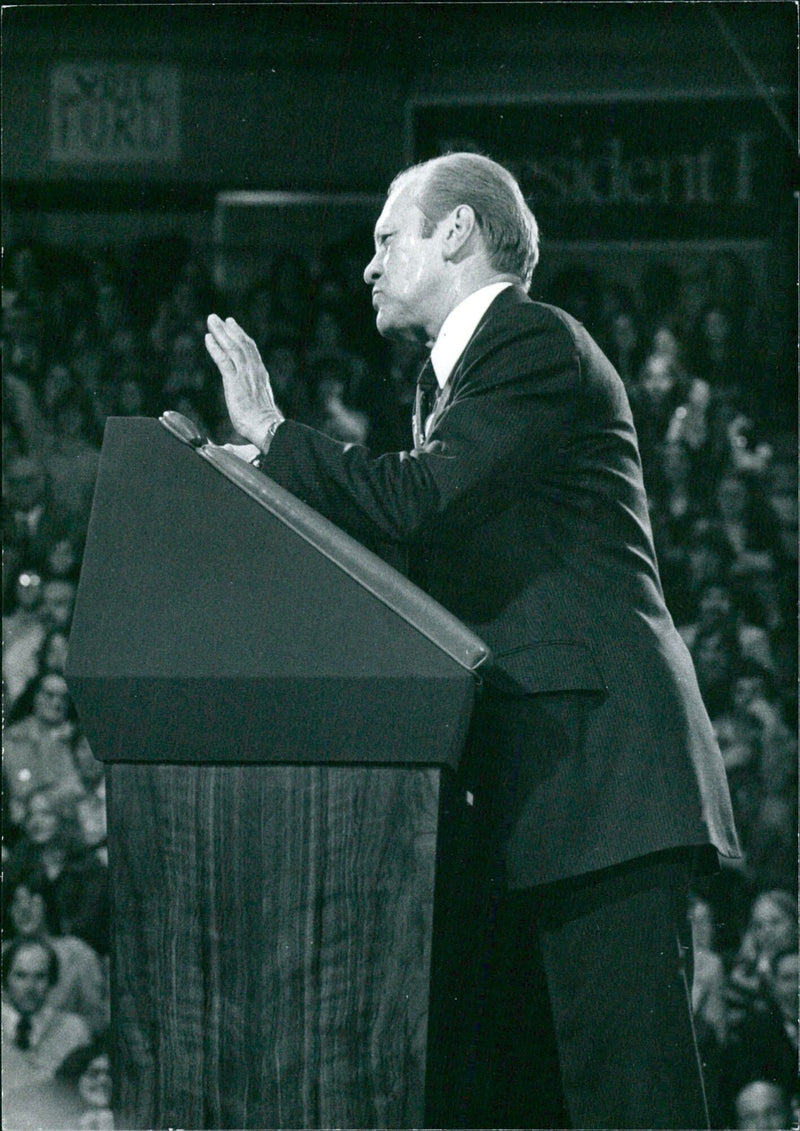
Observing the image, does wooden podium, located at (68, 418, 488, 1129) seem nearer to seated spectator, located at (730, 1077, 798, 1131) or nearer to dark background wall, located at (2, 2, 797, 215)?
seated spectator, located at (730, 1077, 798, 1131)

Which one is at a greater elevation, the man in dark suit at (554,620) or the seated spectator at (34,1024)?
the man in dark suit at (554,620)

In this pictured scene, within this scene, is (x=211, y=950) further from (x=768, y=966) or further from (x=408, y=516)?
(x=768, y=966)

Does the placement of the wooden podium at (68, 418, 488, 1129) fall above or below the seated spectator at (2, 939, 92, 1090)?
above

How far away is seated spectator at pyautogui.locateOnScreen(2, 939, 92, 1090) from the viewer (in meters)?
3.13

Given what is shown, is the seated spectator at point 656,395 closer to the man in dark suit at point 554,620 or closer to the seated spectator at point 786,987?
the seated spectator at point 786,987

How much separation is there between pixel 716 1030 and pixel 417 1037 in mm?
2323

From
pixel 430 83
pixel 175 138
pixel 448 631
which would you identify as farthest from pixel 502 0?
pixel 175 138

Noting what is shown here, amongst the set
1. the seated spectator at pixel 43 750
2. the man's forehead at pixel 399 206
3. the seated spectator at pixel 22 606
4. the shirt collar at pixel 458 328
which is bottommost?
the seated spectator at pixel 43 750

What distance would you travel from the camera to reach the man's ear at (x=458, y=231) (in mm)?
1212

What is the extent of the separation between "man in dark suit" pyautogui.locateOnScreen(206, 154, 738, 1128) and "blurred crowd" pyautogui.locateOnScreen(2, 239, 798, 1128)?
5.57ft

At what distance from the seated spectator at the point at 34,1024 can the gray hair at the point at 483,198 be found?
2339 mm

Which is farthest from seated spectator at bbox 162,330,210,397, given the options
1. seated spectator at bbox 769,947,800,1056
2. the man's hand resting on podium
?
the man's hand resting on podium

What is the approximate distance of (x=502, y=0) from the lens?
1790mm

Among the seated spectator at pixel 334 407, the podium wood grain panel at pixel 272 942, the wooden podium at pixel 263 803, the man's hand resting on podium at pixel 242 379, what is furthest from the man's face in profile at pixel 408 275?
the seated spectator at pixel 334 407
